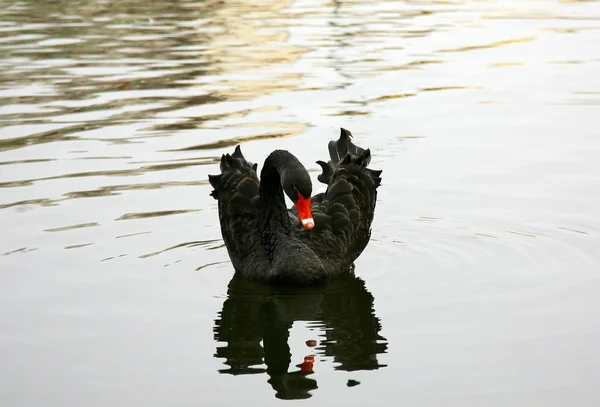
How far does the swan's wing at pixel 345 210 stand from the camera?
300 inches

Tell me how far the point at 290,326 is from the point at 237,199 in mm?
1628

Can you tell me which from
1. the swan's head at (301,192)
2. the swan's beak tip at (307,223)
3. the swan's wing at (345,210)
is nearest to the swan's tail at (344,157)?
the swan's wing at (345,210)

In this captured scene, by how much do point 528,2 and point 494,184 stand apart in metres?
14.5

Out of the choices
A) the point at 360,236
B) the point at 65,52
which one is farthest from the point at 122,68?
the point at 360,236

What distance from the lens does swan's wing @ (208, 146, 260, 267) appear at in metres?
7.81

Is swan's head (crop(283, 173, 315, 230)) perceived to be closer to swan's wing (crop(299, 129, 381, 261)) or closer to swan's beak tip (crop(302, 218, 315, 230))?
swan's beak tip (crop(302, 218, 315, 230))

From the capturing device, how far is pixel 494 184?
9.42 meters

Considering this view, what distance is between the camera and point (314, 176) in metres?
9.86

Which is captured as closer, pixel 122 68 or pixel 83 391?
pixel 83 391

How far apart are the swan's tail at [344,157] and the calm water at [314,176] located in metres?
0.52

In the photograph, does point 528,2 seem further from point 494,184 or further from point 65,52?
point 494,184

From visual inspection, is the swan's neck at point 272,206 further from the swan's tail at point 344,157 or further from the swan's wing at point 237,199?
the swan's tail at point 344,157

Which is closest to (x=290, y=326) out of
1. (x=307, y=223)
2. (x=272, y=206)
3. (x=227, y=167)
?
(x=307, y=223)

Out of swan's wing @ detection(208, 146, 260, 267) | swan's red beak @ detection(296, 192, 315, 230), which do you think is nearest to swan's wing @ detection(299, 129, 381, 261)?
swan's wing @ detection(208, 146, 260, 267)
